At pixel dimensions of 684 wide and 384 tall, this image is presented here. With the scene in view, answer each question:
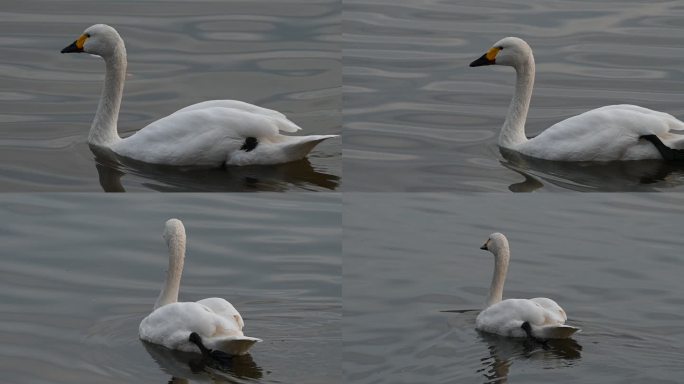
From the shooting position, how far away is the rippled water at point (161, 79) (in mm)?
11078

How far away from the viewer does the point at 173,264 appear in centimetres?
1117

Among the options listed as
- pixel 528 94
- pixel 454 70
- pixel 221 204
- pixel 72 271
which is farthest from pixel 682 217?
pixel 72 271

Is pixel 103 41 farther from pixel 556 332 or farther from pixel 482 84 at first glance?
pixel 556 332

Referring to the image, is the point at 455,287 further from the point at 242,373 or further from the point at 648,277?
the point at 242,373

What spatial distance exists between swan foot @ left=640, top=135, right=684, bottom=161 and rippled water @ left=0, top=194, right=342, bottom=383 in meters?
2.67

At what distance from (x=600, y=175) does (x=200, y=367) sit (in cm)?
340

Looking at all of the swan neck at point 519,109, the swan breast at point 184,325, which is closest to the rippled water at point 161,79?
the swan breast at point 184,325

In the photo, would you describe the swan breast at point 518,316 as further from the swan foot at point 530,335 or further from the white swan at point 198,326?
the white swan at point 198,326

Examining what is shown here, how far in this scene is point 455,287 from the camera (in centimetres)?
1216

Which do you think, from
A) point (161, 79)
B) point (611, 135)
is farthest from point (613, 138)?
point (161, 79)

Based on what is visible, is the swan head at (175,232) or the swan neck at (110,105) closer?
the swan head at (175,232)

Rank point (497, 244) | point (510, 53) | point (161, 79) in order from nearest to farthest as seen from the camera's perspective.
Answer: point (497, 244) < point (510, 53) < point (161, 79)

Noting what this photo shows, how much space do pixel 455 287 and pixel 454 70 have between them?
2906 mm

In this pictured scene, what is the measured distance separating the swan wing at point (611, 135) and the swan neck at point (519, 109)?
432mm
